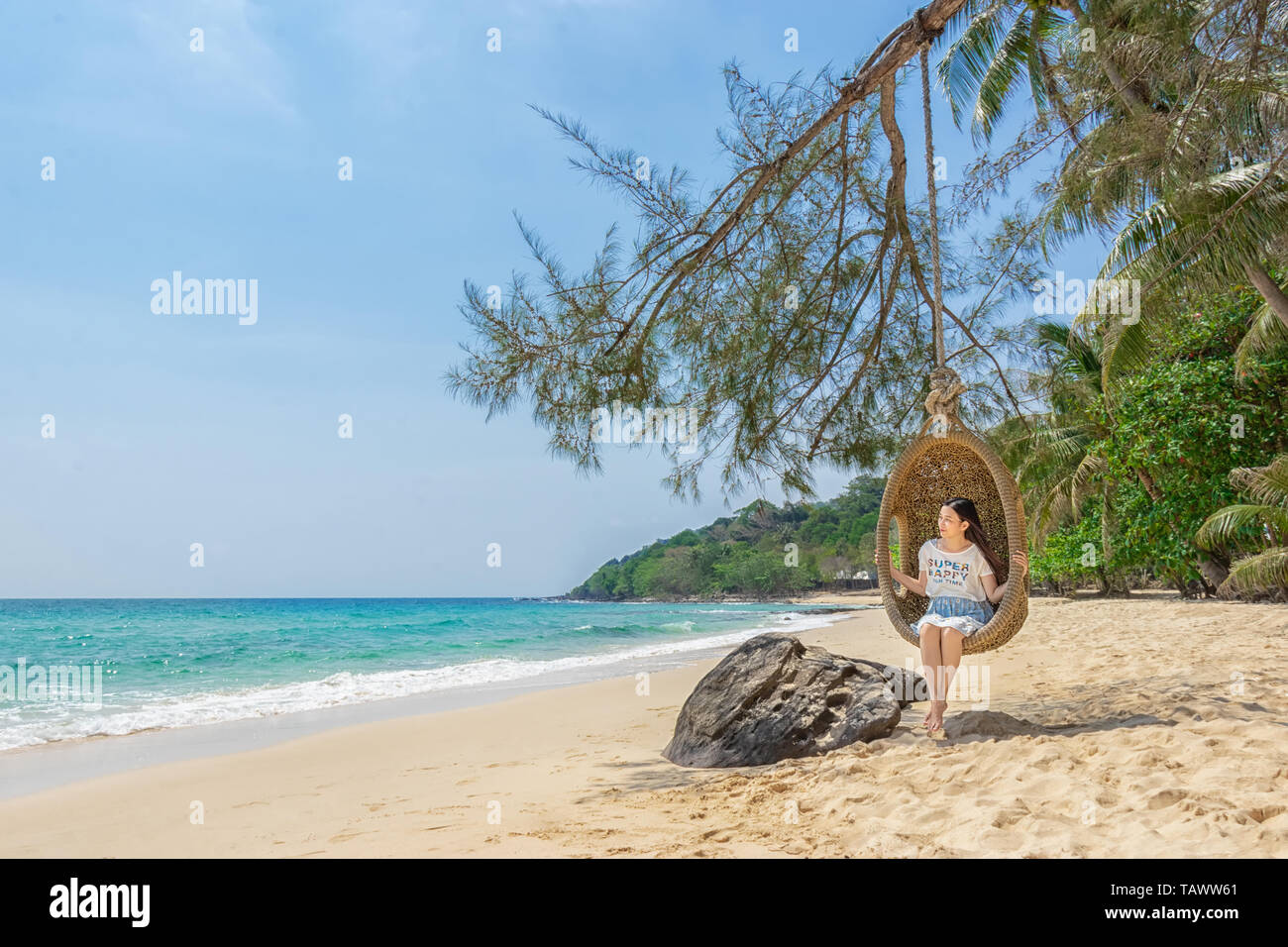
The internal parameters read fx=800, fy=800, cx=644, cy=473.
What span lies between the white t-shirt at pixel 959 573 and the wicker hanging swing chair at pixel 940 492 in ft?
0.55

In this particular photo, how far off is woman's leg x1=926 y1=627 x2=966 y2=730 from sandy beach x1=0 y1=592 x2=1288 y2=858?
0.06m

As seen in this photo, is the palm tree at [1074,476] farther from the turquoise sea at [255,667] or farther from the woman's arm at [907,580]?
the woman's arm at [907,580]

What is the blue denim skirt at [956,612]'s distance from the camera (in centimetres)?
364

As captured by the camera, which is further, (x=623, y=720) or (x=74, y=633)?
(x=74, y=633)

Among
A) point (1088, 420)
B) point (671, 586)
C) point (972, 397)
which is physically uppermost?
point (1088, 420)

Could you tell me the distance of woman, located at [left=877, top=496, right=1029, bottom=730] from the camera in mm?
3574

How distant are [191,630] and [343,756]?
23.4 m

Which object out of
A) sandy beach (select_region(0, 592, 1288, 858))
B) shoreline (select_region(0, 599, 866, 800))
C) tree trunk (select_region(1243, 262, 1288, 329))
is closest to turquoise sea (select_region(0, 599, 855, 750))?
shoreline (select_region(0, 599, 866, 800))

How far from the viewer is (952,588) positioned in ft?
12.5

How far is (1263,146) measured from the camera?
420cm

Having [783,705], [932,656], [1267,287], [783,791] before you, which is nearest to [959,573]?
[932,656]

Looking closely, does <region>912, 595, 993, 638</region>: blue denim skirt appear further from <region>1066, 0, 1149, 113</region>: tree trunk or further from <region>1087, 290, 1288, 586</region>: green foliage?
<region>1087, 290, 1288, 586</region>: green foliage
